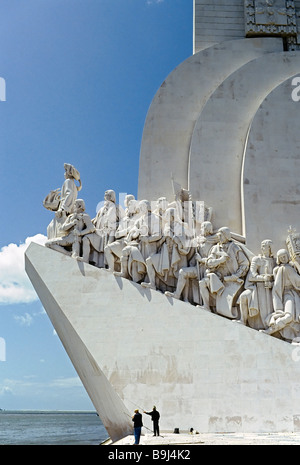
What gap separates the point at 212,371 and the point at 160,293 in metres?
1.46

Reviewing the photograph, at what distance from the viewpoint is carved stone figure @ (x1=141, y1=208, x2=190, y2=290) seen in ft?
28.3

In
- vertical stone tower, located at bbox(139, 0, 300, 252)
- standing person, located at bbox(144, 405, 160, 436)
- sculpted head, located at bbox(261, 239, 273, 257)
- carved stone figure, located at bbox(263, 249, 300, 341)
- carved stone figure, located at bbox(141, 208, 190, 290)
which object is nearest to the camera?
standing person, located at bbox(144, 405, 160, 436)

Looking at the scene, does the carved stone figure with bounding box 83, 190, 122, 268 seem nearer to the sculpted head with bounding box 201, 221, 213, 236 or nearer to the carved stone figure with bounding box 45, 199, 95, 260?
the carved stone figure with bounding box 45, 199, 95, 260

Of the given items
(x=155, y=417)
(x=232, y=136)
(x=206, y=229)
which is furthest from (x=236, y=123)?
(x=155, y=417)

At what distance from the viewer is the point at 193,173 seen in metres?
10.1

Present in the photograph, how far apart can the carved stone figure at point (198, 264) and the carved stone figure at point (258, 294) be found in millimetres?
752

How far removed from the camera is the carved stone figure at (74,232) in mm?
9078

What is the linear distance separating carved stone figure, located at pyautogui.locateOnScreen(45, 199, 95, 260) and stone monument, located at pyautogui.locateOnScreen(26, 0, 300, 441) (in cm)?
2

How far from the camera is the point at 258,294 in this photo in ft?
27.6

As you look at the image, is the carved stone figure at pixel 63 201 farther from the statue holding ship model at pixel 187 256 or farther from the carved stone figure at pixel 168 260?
the carved stone figure at pixel 168 260

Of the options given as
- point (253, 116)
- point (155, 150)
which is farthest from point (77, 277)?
point (253, 116)

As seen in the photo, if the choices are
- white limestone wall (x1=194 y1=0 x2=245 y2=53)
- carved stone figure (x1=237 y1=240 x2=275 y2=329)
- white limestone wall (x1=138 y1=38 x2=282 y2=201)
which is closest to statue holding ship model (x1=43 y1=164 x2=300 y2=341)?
carved stone figure (x1=237 y1=240 x2=275 y2=329)

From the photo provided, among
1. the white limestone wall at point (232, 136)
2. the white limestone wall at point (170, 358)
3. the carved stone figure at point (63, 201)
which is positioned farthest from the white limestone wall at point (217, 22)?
the white limestone wall at point (170, 358)
